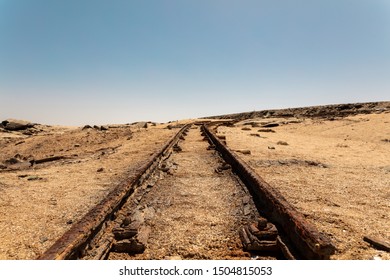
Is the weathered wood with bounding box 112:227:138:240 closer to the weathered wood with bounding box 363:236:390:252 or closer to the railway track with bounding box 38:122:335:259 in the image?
the railway track with bounding box 38:122:335:259

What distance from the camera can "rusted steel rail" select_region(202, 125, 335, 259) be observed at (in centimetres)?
232

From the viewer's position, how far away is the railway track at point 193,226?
8.57ft

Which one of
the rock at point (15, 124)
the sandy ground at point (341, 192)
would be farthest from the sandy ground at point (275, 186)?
the rock at point (15, 124)

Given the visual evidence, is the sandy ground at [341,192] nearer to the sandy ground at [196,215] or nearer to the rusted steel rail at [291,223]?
the rusted steel rail at [291,223]

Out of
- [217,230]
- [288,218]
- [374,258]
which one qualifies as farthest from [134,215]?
[374,258]

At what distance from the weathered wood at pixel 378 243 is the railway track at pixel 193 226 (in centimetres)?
59

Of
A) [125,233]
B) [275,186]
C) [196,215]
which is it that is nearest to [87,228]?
[125,233]

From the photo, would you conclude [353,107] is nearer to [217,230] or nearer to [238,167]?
[238,167]

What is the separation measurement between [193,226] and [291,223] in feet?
3.26

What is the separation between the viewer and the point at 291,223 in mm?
2854

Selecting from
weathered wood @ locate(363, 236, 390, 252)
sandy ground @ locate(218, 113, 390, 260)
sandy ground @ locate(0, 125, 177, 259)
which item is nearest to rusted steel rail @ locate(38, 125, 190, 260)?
sandy ground @ locate(0, 125, 177, 259)

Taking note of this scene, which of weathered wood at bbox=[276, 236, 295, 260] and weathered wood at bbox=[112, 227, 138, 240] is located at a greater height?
weathered wood at bbox=[112, 227, 138, 240]

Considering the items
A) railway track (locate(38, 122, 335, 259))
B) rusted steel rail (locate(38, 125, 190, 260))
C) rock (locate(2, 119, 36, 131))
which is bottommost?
railway track (locate(38, 122, 335, 259))

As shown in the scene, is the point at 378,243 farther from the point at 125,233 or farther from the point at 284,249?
the point at 125,233
